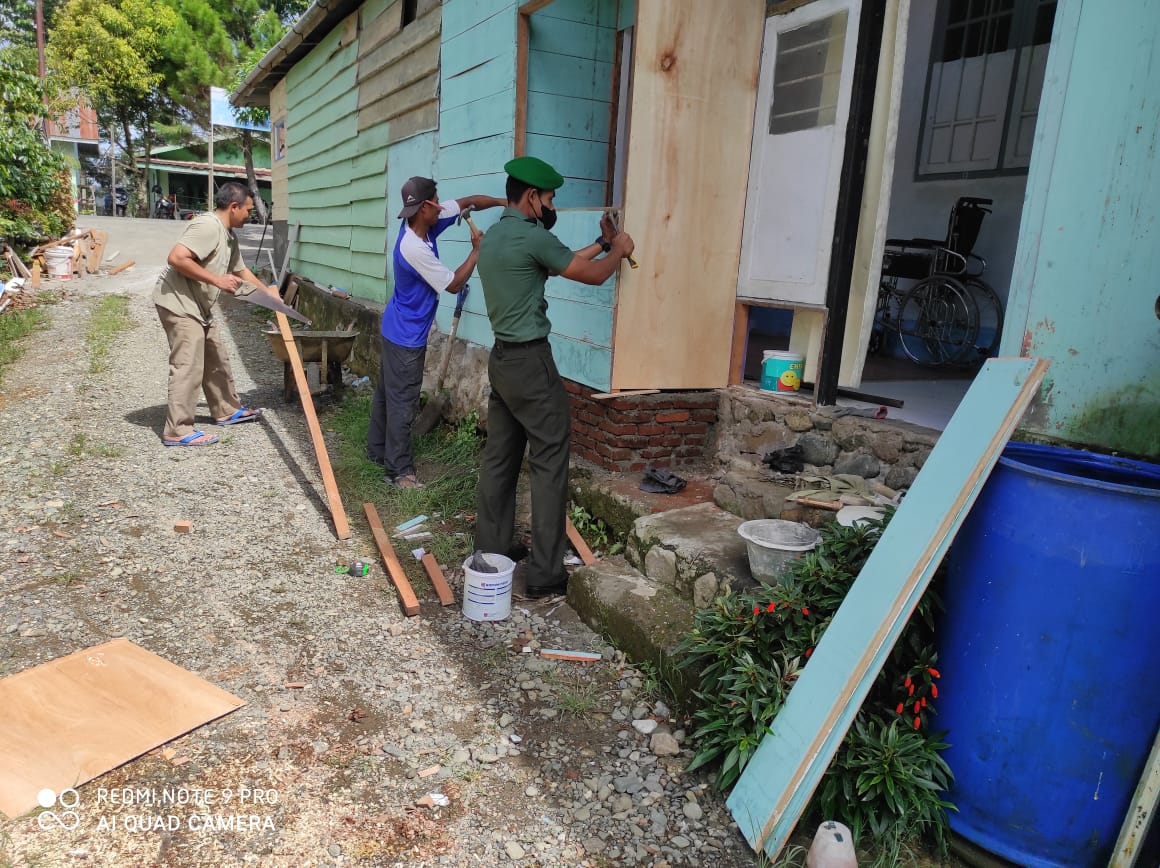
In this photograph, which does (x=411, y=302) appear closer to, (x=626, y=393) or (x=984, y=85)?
(x=626, y=393)

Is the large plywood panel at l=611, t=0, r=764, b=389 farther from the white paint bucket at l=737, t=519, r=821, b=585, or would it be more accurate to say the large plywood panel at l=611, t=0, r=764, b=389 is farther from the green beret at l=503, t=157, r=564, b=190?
the white paint bucket at l=737, t=519, r=821, b=585

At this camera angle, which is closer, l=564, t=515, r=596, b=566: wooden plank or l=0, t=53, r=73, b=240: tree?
l=564, t=515, r=596, b=566: wooden plank

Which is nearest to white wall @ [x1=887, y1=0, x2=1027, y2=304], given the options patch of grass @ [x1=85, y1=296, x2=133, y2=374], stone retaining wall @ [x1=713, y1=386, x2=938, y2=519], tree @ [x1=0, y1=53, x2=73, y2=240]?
stone retaining wall @ [x1=713, y1=386, x2=938, y2=519]

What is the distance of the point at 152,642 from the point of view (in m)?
3.33

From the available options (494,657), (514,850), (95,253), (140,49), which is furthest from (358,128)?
(140,49)

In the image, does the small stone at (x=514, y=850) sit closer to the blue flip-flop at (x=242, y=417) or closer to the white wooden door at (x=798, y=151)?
the white wooden door at (x=798, y=151)

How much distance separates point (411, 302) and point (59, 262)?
13343mm

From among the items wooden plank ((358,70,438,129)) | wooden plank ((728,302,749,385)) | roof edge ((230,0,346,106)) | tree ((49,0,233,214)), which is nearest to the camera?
wooden plank ((728,302,749,385))

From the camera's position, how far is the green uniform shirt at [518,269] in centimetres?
360

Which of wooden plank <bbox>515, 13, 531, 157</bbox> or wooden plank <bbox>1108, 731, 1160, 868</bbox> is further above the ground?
wooden plank <bbox>515, 13, 531, 157</bbox>

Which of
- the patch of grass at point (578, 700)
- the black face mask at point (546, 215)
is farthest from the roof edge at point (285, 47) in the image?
the patch of grass at point (578, 700)

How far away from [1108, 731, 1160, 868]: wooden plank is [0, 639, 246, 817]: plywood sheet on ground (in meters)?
2.75

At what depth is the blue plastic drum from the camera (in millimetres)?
2014

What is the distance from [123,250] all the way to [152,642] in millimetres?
20039
